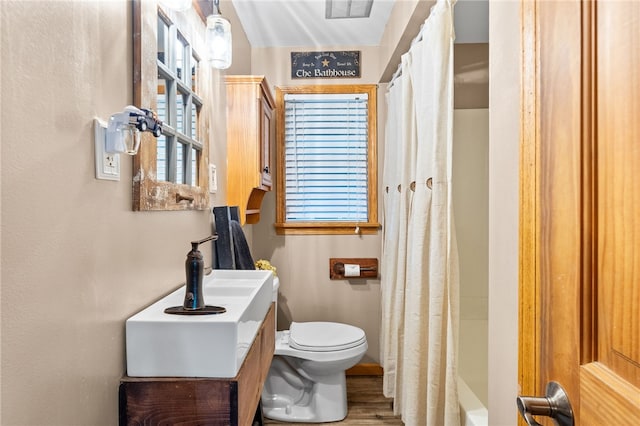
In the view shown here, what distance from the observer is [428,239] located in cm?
180

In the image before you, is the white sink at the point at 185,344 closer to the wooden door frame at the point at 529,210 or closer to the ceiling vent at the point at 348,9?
the wooden door frame at the point at 529,210

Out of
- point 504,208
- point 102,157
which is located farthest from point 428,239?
point 102,157

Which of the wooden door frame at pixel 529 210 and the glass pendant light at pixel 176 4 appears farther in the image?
the glass pendant light at pixel 176 4

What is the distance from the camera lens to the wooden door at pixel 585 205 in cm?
51

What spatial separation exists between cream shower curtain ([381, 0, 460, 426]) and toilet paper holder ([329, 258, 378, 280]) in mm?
750

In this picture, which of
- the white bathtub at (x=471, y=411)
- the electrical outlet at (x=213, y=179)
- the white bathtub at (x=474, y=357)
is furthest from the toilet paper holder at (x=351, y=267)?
the electrical outlet at (x=213, y=179)

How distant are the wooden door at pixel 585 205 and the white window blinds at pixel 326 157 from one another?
2.31 m

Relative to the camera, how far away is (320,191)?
3066mm

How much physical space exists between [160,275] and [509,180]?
1.03m

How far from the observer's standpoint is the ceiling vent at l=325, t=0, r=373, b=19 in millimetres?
2355

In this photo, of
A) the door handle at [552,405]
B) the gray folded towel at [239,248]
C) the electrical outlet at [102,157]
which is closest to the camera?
the door handle at [552,405]

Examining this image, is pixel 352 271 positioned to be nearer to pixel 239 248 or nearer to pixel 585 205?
pixel 239 248

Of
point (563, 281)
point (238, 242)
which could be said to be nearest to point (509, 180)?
point (563, 281)

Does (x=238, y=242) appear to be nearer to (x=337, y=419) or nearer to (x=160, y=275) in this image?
(x=160, y=275)
